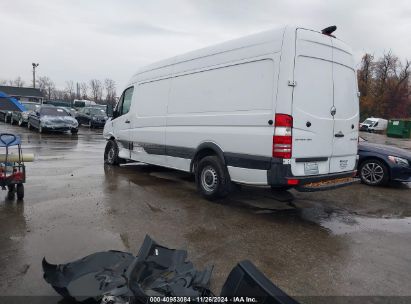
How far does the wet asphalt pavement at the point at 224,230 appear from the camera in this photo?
11.9 ft

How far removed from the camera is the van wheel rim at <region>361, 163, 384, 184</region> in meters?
8.34

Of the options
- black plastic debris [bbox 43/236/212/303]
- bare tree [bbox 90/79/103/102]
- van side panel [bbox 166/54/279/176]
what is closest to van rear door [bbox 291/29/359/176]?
van side panel [bbox 166/54/279/176]

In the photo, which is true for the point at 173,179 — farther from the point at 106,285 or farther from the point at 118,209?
the point at 106,285

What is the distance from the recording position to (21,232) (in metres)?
4.55

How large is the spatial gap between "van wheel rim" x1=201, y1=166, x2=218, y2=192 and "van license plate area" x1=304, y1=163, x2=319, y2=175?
157 cm

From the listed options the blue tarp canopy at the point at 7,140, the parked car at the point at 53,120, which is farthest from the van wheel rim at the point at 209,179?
the parked car at the point at 53,120

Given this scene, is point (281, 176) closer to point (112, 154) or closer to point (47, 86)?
point (112, 154)

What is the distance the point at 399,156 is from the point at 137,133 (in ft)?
20.3

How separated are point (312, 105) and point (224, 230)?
88.7 inches

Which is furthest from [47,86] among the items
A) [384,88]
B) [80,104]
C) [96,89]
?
[384,88]

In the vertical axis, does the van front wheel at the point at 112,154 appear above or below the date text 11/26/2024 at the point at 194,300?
above

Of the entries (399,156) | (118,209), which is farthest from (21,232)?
(399,156)

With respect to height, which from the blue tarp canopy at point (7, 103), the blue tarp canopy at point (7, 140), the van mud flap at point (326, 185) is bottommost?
the van mud flap at point (326, 185)

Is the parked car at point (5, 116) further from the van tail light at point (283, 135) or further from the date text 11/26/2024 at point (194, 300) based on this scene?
the date text 11/26/2024 at point (194, 300)
